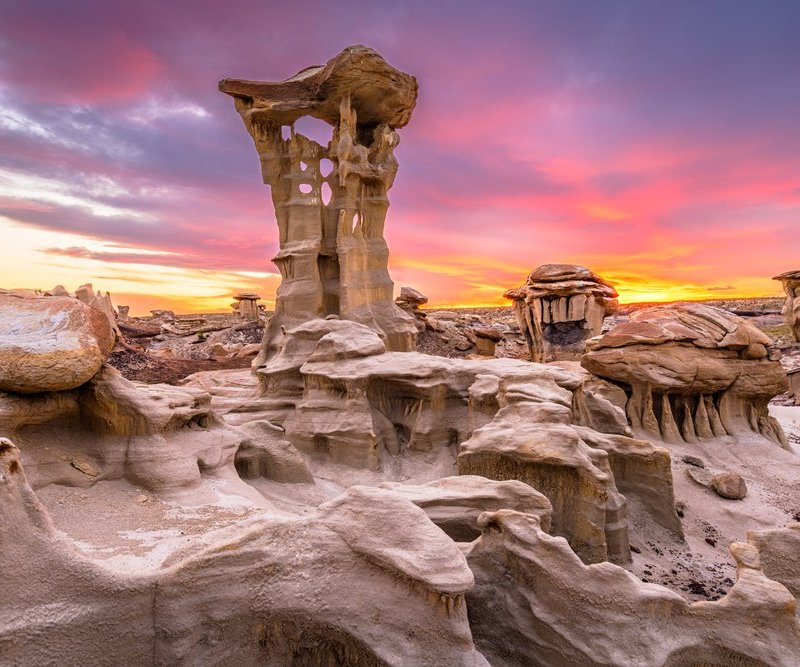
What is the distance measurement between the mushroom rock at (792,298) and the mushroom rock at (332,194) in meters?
27.5

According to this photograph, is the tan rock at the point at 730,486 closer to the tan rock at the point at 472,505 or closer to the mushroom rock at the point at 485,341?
the tan rock at the point at 472,505

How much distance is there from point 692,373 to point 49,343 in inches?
568

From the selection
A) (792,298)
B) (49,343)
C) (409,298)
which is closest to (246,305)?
(409,298)

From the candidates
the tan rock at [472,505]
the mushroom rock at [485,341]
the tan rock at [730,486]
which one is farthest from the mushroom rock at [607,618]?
the mushroom rock at [485,341]

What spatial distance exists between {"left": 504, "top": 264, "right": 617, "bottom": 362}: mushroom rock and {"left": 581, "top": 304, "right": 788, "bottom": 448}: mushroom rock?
1154 cm

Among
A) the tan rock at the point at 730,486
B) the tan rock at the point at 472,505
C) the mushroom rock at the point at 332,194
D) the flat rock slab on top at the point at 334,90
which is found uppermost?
the flat rock slab on top at the point at 334,90

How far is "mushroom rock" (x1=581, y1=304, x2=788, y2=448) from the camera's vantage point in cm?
1292

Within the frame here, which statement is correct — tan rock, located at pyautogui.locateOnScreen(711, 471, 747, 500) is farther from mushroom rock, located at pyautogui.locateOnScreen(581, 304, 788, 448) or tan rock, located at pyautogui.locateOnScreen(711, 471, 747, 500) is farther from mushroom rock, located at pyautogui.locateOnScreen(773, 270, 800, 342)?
mushroom rock, located at pyautogui.locateOnScreen(773, 270, 800, 342)

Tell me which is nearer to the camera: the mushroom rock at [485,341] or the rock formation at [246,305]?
the mushroom rock at [485,341]

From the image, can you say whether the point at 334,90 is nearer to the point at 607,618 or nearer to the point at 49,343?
the point at 49,343

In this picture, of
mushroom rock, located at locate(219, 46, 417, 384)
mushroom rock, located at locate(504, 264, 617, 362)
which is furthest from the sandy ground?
mushroom rock, located at locate(504, 264, 617, 362)

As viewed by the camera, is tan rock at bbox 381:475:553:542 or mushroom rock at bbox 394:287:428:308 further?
mushroom rock at bbox 394:287:428:308

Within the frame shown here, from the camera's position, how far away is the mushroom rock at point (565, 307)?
25406 millimetres

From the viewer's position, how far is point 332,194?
16141 millimetres
